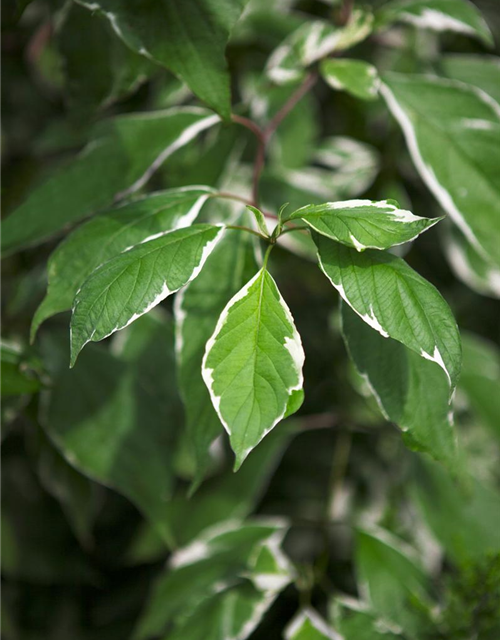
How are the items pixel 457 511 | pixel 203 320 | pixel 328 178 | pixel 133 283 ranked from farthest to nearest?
pixel 328 178 < pixel 457 511 < pixel 203 320 < pixel 133 283

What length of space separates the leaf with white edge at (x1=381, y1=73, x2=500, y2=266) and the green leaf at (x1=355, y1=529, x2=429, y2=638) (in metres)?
0.31

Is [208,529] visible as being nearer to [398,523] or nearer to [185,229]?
[398,523]

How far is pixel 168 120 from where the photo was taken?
58 cm

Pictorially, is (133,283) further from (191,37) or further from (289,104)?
(289,104)

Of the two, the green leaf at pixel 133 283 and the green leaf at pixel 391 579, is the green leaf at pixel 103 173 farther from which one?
the green leaf at pixel 391 579

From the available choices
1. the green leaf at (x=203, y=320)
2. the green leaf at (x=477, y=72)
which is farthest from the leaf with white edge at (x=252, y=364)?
the green leaf at (x=477, y=72)

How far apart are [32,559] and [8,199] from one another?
40 centimetres

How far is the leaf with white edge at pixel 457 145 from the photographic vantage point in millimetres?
535

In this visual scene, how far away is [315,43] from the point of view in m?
0.61

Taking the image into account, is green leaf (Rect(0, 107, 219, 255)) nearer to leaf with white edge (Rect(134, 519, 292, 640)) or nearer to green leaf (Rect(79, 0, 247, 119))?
green leaf (Rect(79, 0, 247, 119))

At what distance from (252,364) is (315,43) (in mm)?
359

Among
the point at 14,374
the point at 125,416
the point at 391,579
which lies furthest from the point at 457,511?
the point at 14,374

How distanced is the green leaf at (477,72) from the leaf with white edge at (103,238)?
1.34ft

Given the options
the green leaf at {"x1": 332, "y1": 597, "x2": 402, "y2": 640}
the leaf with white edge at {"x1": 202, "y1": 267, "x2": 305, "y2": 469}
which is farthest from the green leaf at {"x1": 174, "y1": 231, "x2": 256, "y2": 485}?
the green leaf at {"x1": 332, "y1": 597, "x2": 402, "y2": 640}
